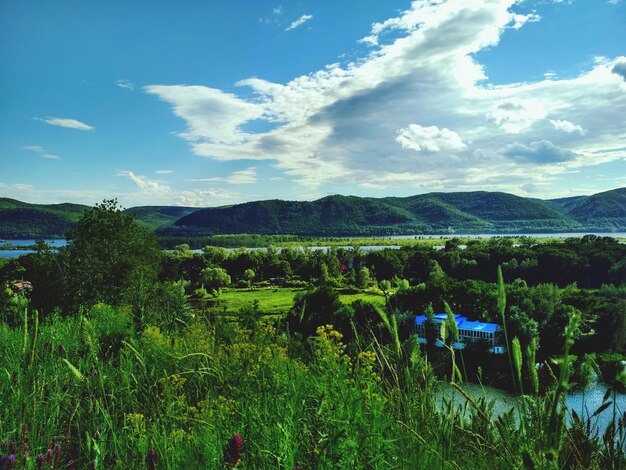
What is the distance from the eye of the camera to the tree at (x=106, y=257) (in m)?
22.0

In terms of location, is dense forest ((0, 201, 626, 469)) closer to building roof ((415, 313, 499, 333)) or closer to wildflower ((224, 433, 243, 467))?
wildflower ((224, 433, 243, 467))

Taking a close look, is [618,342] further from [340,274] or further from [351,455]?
[340,274]

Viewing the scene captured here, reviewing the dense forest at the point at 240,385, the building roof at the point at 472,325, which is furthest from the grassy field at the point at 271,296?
the dense forest at the point at 240,385

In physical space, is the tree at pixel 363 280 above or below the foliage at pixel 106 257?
below

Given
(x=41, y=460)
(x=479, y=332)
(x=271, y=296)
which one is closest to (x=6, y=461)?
(x=41, y=460)

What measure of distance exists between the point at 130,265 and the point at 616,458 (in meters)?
25.0

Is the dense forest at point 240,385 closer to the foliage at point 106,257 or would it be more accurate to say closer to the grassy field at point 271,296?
the foliage at point 106,257

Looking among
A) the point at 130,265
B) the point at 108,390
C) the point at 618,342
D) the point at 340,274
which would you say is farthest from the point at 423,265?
the point at 108,390

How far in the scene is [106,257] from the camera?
25.1 meters

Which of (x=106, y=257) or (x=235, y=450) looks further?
(x=106, y=257)

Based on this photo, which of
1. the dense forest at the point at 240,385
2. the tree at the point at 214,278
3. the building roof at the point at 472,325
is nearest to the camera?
the dense forest at the point at 240,385

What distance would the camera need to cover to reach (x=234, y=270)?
107 m

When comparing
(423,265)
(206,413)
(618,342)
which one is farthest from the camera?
(423,265)

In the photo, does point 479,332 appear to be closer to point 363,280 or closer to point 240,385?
point 363,280
